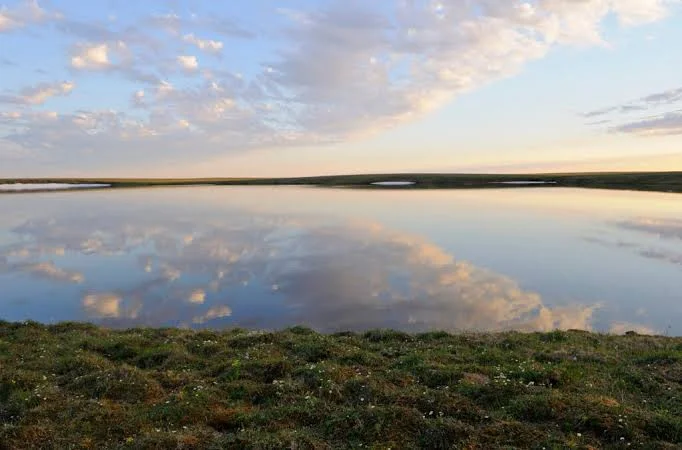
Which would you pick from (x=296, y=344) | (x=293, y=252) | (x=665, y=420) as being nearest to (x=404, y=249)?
(x=293, y=252)

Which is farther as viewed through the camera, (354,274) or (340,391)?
(354,274)

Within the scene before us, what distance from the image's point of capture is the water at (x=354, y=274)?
19.5 m

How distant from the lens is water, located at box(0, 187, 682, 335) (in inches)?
766

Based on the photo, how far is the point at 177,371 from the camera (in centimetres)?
1238

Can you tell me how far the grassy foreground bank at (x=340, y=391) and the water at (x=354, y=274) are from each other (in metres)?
4.26

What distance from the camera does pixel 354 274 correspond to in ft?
84.8

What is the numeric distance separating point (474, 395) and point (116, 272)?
2202 cm

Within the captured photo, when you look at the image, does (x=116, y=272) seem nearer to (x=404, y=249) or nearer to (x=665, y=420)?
(x=404, y=249)

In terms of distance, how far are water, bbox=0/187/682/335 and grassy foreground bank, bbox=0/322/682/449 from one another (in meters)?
4.26

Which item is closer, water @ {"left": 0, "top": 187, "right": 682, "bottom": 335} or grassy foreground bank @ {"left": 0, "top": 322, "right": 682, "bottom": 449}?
grassy foreground bank @ {"left": 0, "top": 322, "right": 682, "bottom": 449}

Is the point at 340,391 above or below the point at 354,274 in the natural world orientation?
above

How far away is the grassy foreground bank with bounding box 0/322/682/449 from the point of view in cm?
867

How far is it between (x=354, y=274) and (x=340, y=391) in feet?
50.2

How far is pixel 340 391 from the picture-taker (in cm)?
1059
